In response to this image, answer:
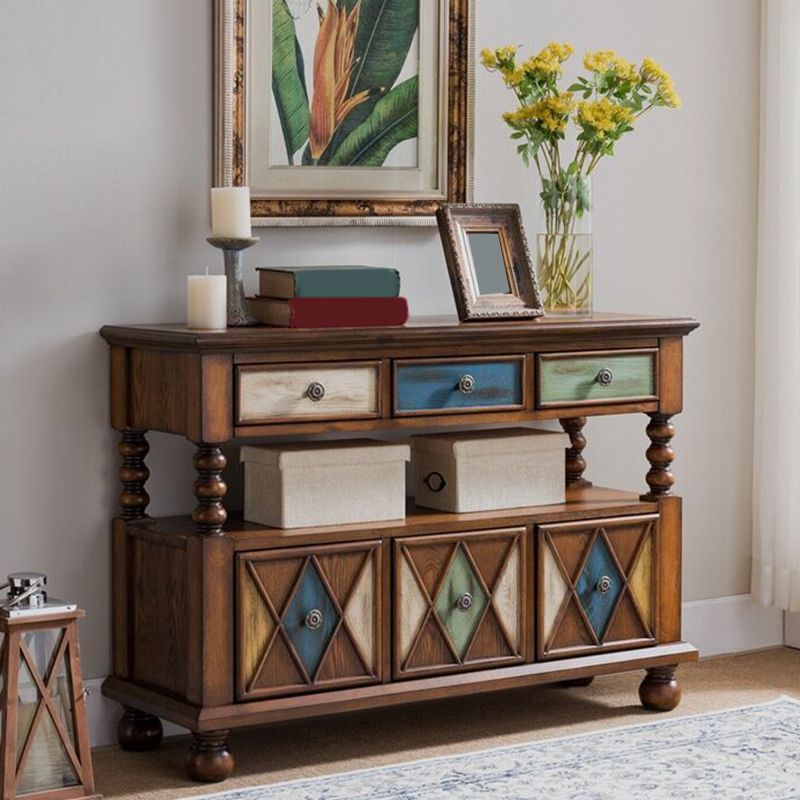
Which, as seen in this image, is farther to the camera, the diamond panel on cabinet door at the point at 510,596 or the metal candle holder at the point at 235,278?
the diamond panel on cabinet door at the point at 510,596

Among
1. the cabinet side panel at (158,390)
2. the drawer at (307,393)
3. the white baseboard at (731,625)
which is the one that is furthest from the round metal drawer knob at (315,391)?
the white baseboard at (731,625)

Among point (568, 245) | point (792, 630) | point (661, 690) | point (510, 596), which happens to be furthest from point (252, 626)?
point (792, 630)

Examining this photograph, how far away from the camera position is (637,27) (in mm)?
3852

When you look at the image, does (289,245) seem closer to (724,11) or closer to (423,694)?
(423,694)

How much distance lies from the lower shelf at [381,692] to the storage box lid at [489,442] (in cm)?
45

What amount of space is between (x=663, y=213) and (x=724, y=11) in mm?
539

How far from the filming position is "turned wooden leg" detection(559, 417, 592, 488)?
146 inches

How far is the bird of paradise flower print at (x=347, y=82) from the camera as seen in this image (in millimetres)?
3346

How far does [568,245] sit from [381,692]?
42.4 inches

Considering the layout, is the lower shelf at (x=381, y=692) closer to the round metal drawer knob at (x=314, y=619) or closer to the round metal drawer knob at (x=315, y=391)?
the round metal drawer knob at (x=314, y=619)

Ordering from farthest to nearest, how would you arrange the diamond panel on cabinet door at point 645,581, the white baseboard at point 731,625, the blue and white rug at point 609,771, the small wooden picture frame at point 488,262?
the white baseboard at point 731,625 < the diamond panel on cabinet door at point 645,581 < the small wooden picture frame at point 488,262 < the blue and white rug at point 609,771

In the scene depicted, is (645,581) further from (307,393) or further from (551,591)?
(307,393)

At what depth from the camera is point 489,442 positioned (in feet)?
10.8

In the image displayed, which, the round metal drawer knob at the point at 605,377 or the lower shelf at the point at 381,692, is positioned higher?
the round metal drawer knob at the point at 605,377
